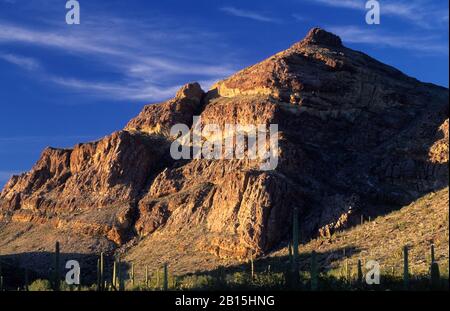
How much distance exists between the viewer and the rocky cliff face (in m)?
67.6

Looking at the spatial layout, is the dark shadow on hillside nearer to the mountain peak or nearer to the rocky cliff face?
the rocky cliff face

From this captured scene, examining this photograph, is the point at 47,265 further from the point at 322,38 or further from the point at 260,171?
the point at 322,38

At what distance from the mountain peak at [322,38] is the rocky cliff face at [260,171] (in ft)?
0.84

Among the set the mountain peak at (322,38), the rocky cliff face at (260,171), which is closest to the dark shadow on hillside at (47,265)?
the rocky cliff face at (260,171)

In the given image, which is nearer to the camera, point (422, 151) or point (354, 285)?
point (354, 285)

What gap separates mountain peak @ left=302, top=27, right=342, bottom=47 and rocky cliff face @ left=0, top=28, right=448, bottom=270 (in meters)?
0.26

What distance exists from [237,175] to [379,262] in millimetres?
25794

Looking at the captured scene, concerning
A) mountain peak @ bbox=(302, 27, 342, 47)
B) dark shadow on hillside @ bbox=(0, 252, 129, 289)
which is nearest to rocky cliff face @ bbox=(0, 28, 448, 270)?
mountain peak @ bbox=(302, 27, 342, 47)

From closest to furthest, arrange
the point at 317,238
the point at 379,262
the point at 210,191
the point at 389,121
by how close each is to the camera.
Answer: the point at 379,262 → the point at 317,238 → the point at 210,191 → the point at 389,121

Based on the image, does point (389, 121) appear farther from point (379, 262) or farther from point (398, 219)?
point (379, 262)

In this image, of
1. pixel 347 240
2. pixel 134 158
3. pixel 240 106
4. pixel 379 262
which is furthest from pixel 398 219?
pixel 134 158

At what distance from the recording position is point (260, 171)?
7062cm

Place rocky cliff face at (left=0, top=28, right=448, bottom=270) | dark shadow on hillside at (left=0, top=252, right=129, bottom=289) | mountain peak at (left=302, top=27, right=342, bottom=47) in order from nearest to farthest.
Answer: dark shadow on hillside at (left=0, top=252, right=129, bottom=289), rocky cliff face at (left=0, top=28, right=448, bottom=270), mountain peak at (left=302, top=27, right=342, bottom=47)

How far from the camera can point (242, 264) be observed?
61219 millimetres
